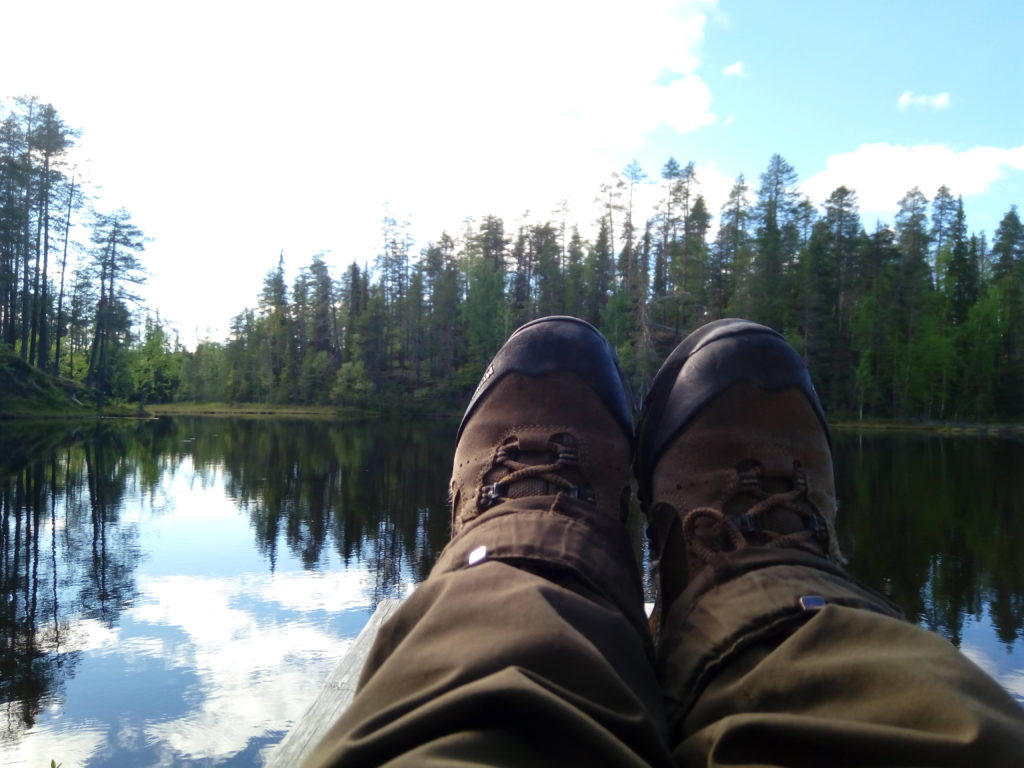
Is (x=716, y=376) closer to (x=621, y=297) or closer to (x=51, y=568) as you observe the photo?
(x=51, y=568)

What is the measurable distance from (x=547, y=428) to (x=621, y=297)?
87.2 ft

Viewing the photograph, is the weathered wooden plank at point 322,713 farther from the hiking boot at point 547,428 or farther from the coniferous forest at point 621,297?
the coniferous forest at point 621,297

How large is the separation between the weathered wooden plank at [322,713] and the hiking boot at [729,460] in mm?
587

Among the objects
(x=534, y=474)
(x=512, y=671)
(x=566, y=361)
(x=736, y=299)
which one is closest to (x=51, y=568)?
(x=566, y=361)

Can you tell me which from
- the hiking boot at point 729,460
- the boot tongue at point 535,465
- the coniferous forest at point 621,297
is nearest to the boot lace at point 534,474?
the boot tongue at point 535,465

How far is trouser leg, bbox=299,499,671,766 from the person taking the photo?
2.35 ft

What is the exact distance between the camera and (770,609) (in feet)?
3.34

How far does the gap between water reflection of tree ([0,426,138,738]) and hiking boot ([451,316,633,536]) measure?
2530 millimetres

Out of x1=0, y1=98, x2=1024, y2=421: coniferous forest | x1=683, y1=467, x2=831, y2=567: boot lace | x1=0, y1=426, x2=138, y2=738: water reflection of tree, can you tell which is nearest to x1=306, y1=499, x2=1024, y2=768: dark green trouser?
x1=683, y1=467, x2=831, y2=567: boot lace

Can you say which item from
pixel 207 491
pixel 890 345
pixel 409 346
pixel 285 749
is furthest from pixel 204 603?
pixel 409 346

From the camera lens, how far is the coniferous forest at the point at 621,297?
25.6m

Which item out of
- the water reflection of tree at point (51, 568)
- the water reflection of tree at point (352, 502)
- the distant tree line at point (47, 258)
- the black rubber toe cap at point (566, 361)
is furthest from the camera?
the distant tree line at point (47, 258)

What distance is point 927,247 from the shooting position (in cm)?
3250

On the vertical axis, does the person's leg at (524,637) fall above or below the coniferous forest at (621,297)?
below
